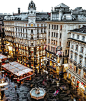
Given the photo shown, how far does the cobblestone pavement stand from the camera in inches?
1633

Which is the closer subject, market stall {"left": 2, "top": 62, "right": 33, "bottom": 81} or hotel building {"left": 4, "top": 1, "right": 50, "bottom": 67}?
market stall {"left": 2, "top": 62, "right": 33, "bottom": 81}

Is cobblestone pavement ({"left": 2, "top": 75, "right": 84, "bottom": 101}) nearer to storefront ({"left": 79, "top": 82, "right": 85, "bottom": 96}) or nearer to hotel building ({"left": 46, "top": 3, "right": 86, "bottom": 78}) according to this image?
storefront ({"left": 79, "top": 82, "right": 85, "bottom": 96})

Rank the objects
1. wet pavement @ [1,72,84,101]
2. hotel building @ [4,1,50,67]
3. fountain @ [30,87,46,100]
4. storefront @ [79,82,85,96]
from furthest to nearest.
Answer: hotel building @ [4,1,50,67], storefront @ [79,82,85,96], wet pavement @ [1,72,84,101], fountain @ [30,87,46,100]

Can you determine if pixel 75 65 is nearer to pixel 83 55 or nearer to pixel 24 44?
pixel 83 55

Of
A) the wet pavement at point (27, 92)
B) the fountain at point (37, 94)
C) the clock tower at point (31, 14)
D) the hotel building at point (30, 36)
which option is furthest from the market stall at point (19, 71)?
the clock tower at point (31, 14)

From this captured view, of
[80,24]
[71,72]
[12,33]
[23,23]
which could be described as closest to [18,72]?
[71,72]

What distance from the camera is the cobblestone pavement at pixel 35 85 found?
41.5 metres

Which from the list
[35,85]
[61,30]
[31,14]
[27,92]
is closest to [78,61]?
[35,85]

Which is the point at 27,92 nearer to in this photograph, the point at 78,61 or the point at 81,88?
the point at 81,88

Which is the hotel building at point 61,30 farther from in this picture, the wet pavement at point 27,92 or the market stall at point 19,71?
the market stall at point 19,71

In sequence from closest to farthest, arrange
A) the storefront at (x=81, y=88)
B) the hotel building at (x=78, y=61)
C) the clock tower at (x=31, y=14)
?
1. the hotel building at (x=78, y=61)
2. the storefront at (x=81, y=88)
3. the clock tower at (x=31, y=14)

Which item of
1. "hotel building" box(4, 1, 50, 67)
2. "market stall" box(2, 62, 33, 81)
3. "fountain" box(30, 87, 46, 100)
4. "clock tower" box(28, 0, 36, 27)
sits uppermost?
"clock tower" box(28, 0, 36, 27)

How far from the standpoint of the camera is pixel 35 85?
154ft

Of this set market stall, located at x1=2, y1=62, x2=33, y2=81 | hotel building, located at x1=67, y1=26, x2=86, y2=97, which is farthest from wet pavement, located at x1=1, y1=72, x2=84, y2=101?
hotel building, located at x1=67, y1=26, x2=86, y2=97
